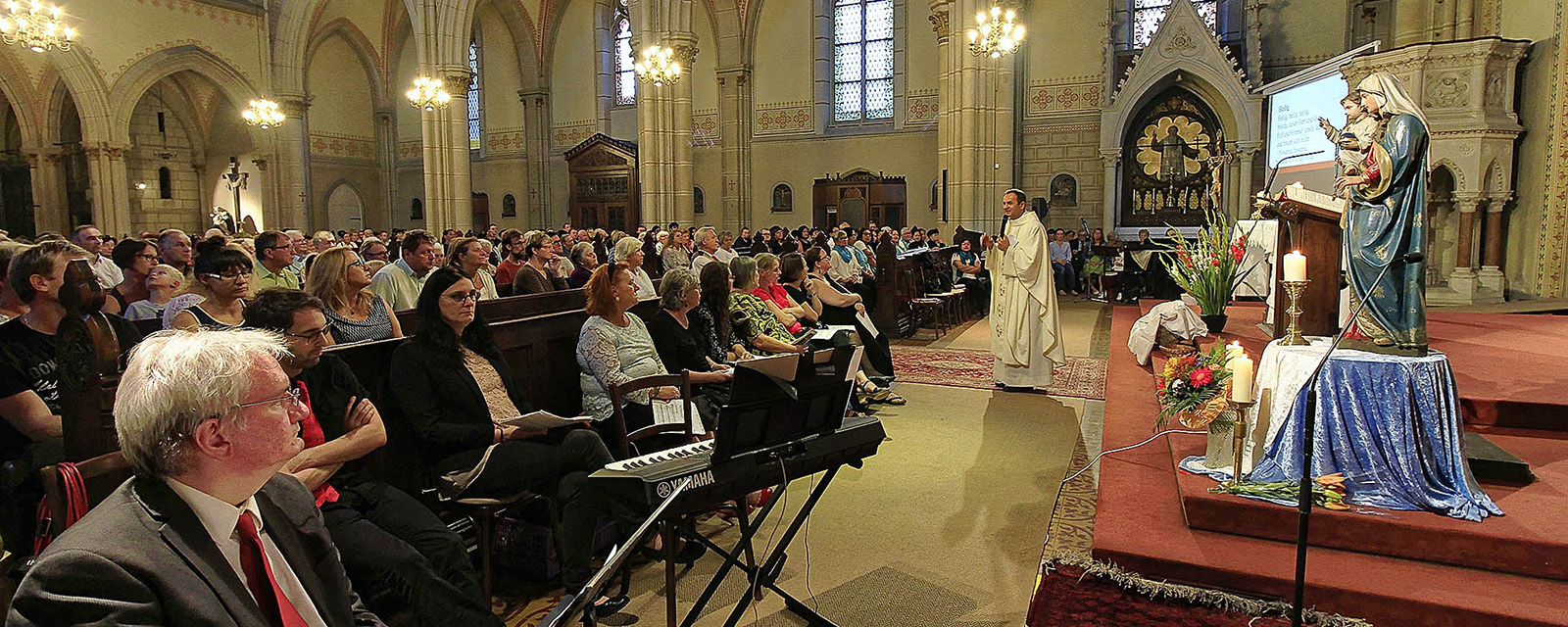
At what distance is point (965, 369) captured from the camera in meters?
8.14

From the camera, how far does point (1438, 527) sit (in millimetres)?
3176

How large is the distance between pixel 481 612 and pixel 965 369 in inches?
239

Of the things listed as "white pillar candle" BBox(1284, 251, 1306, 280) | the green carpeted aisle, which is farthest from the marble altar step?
"white pillar candle" BBox(1284, 251, 1306, 280)

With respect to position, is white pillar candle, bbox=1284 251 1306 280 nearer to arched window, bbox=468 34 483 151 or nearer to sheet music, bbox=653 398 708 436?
sheet music, bbox=653 398 708 436

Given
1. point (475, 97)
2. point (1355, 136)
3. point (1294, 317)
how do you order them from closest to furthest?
point (1355, 136) → point (1294, 317) → point (475, 97)

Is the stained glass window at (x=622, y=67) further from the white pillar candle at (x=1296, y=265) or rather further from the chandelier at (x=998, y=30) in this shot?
the white pillar candle at (x=1296, y=265)

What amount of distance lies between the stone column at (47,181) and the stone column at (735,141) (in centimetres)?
1485

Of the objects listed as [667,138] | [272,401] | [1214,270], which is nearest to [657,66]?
[667,138]

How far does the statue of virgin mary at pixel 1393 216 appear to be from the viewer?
3488 millimetres

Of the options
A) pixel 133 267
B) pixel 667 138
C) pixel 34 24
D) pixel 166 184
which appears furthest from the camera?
pixel 166 184

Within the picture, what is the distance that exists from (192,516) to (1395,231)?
418cm

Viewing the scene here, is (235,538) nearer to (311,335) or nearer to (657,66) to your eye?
(311,335)

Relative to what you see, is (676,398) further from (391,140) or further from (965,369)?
(391,140)

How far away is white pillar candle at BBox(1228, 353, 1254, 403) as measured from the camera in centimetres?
335
